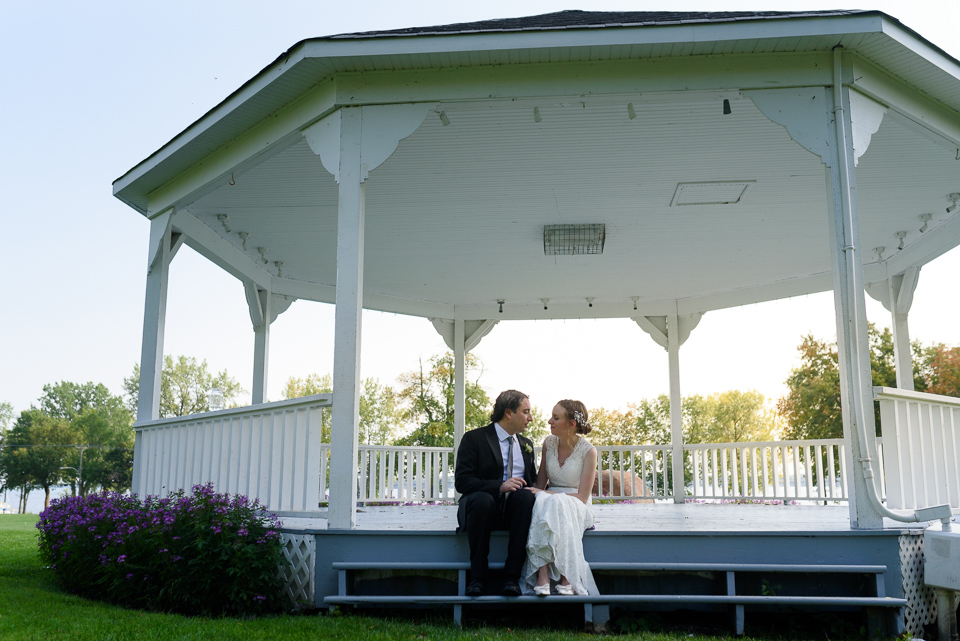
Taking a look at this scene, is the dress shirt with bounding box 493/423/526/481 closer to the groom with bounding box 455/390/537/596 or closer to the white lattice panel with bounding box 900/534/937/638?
the groom with bounding box 455/390/537/596

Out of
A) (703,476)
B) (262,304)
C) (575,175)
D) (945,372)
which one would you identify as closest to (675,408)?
(703,476)

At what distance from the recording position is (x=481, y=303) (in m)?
10.9

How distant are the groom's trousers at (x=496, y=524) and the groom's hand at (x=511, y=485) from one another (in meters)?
0.03

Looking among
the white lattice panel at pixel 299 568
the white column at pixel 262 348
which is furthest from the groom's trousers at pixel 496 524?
the white column at pixel 262 348

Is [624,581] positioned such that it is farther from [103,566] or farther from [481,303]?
[481,303]

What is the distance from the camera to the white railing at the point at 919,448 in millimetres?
4691

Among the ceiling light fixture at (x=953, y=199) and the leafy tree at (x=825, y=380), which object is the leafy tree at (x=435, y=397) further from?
the ceiling light fixture at (x=953, y=199)

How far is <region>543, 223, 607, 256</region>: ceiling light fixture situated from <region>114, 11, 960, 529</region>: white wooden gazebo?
0.03 metres

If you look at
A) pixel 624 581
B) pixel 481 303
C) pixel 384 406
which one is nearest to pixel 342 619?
pixel 624 581

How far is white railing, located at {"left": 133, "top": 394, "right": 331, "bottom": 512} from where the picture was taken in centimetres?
491

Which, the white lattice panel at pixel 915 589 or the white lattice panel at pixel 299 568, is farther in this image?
the white lattice panel at pixel 299 568

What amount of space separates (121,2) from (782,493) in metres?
31.5

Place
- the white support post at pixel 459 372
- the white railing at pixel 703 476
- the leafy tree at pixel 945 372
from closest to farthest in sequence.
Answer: the white railing at pixel 703 476, the white support post at pixel 459 372, the leafy tree at pixel 945 372

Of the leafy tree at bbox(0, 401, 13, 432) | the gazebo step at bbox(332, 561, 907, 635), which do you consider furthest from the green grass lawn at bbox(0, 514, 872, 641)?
the leafy tree at bbox(0, 401, 13, 432)
